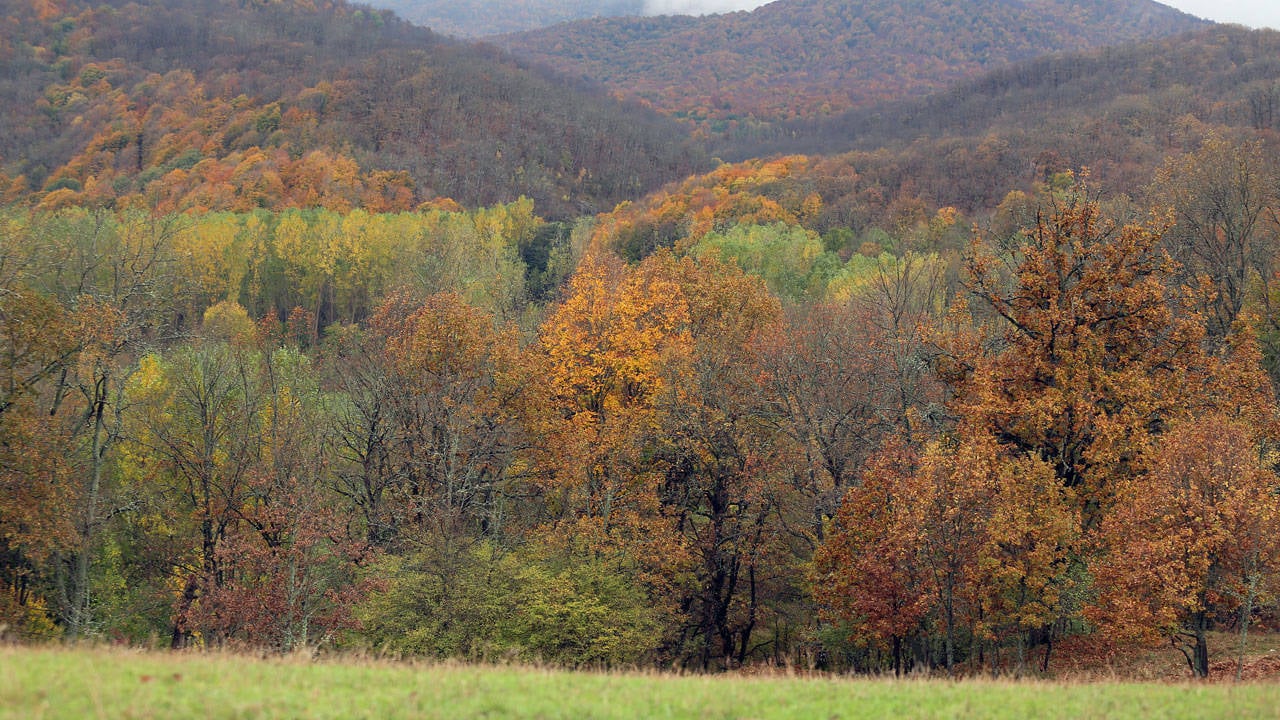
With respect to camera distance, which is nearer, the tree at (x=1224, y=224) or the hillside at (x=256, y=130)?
the tree at (x=1224, y=224)

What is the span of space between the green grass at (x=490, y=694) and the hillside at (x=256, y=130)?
384 feet

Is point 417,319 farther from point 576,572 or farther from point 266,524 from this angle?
point 576,572

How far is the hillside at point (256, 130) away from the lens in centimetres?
13125

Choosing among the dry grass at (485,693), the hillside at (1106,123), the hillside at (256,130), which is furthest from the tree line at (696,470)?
the hillside at (256,130)

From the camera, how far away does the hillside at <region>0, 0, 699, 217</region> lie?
13125 centimetres

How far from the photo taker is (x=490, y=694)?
12648 mm

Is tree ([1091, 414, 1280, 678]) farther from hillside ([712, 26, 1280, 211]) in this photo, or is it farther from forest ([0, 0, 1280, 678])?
hillside ([712, 26, 1280, 211])

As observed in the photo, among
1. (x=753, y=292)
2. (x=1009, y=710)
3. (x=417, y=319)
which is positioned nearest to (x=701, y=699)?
(x=1009, y=710)

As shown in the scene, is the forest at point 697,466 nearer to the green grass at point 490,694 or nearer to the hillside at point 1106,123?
the green grass at point 490,694

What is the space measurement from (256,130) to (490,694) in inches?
6077

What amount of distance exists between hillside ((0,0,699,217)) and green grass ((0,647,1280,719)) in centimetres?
11690

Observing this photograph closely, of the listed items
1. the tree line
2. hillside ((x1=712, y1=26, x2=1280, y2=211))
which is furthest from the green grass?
hillside ((x1=712, y1=26, x2=1280, y2=211))

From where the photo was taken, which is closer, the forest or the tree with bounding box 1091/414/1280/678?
the tree with bounding box 1091/414/1280/678

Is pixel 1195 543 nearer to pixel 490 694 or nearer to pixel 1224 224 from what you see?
pixel 490 694
